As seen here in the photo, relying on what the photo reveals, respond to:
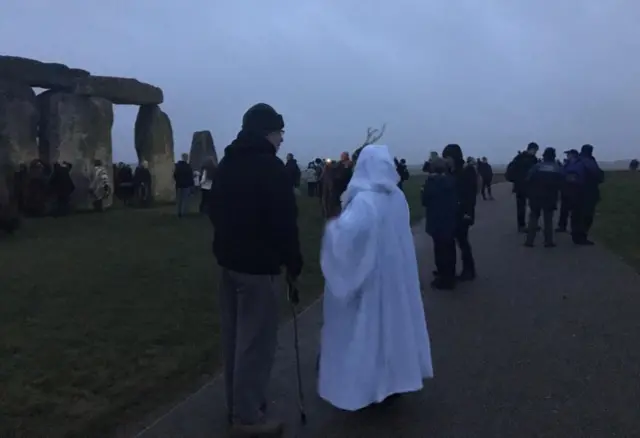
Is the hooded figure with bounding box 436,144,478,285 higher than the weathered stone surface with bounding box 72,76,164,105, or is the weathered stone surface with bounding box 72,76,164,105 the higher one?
the weathered stone surface with bounding box 72,76,164,105

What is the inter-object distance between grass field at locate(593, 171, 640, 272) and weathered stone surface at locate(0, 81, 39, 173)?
16141 millimetres

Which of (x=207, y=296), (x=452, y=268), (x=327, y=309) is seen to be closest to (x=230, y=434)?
(x=327, y=309)

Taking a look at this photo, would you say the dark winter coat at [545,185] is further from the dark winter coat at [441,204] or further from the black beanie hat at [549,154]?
the dark winter coat at [441,204]

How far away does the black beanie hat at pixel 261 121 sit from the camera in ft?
18.7

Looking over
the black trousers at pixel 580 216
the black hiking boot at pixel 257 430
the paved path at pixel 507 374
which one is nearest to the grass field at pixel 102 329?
the paved path at pixel 507 374

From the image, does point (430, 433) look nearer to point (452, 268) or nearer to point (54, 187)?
point (452, 268)

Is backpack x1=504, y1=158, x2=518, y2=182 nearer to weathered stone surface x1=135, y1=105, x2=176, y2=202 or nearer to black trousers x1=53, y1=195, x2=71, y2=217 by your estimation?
black trousers x1=53, y1=195, x2=71, y2=217

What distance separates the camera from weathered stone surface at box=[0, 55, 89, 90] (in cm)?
2648

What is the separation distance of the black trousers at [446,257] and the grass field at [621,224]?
128 inches

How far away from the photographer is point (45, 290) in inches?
450

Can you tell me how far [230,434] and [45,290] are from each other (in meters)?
6.58

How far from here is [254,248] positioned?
554cm

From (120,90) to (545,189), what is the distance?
19034 millimetres

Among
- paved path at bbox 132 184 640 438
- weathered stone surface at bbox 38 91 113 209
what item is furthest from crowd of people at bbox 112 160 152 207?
paved path at bbox 132 184 640 438
